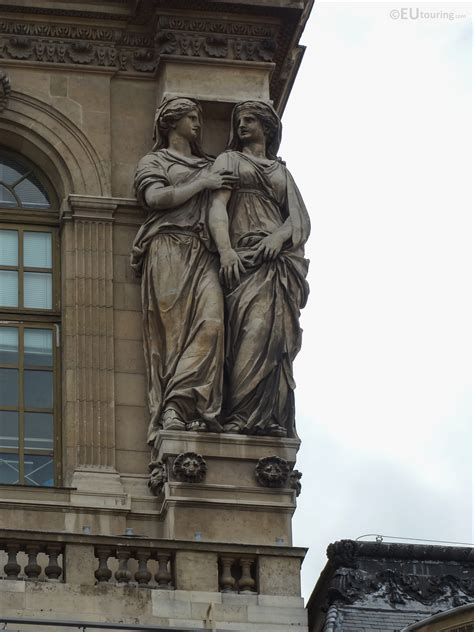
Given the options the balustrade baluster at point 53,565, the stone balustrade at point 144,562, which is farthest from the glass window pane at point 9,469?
the balustrade baluster at point 53,565

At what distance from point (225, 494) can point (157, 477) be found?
729mm

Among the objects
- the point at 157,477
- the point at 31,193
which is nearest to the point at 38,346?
the point at 31,193

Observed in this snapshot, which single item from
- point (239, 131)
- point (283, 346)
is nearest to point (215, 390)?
point (283, 346)

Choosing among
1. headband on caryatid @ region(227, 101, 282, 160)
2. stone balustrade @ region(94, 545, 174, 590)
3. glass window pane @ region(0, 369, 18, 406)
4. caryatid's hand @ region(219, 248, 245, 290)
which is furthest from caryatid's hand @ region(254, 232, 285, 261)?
stone balustrade @ region(94, 545, 174, 590)

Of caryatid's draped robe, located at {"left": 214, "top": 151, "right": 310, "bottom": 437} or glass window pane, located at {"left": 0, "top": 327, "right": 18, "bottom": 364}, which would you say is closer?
caryatid's draped robe, located at {"left": 214, "top": 151, "right": 310, "bottom": 437}

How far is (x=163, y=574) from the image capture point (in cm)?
3184

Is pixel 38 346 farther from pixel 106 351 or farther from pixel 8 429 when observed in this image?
pixel 8 429

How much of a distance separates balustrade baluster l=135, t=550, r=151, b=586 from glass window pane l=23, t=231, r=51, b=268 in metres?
4.38

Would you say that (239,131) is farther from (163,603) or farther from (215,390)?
(163,603)

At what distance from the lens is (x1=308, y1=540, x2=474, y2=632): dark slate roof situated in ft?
107

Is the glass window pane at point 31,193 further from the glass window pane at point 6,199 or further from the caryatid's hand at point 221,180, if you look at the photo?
the caryatid's hand at point 221,180

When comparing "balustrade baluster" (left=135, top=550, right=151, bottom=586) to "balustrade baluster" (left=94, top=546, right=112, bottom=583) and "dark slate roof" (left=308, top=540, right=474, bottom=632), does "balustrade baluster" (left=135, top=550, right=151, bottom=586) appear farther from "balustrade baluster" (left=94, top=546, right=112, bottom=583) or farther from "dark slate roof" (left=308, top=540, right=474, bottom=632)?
"dark slate roof" (left=308, top=540, right=474, bottom=632)

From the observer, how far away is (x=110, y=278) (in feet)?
113

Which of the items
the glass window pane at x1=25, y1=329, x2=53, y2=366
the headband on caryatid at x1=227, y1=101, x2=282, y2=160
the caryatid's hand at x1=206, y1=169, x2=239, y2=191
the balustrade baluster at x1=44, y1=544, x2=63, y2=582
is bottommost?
the balustrade baluster at x1=44, y1=544, x2=63, y2=582
